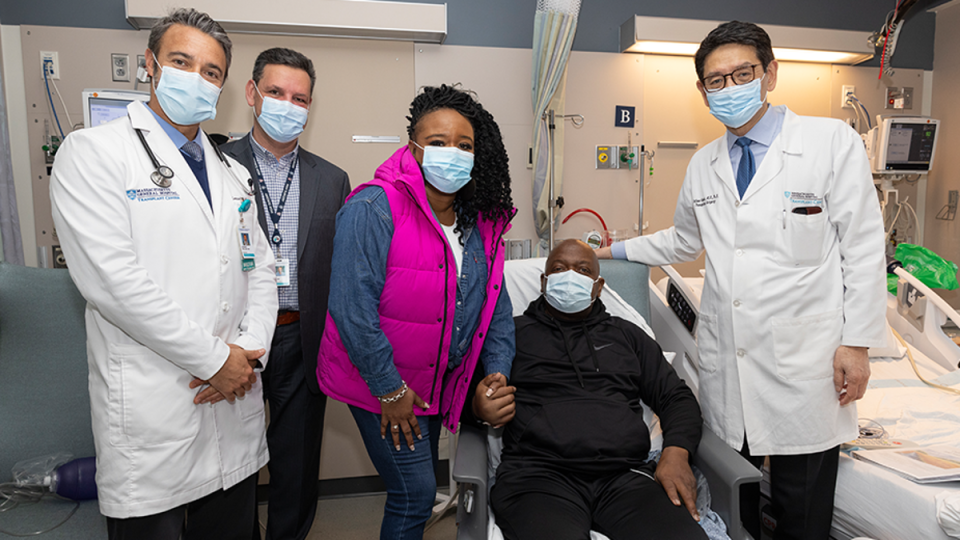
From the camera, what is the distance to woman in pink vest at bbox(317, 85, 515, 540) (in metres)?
1.40

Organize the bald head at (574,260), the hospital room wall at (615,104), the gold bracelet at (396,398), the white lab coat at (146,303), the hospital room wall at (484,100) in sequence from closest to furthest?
the white lab coat at (146,303) < the gold bracelet at (396,398) < the bald head at (574,260) < the hospital room wall at (484,100) < the hospital room wall at (615,104)

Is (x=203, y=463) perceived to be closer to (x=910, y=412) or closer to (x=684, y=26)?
(x=910, y=412)

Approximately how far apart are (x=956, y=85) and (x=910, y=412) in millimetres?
2530

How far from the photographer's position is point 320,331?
1930 millimetres

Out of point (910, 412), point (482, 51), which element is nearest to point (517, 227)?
point (482, 51)

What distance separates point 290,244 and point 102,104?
1.01 meters

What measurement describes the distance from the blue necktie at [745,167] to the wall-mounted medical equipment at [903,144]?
80.9 inches

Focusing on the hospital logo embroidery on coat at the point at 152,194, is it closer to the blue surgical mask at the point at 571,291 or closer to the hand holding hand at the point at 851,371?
the blue surgical mask at the point at 571,291

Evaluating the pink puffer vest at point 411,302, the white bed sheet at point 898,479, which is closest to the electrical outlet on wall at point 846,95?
the white bed sheet at point 898,479

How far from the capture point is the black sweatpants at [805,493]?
5.14 ft

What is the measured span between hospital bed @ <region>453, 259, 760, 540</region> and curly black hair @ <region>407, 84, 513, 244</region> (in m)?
0.59

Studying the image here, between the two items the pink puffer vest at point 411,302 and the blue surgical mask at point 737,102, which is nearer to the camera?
the pink puffer vest at point 411,302

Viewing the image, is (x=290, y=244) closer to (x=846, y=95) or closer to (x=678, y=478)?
(x=678, y=478)

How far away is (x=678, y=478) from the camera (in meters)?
1.51
